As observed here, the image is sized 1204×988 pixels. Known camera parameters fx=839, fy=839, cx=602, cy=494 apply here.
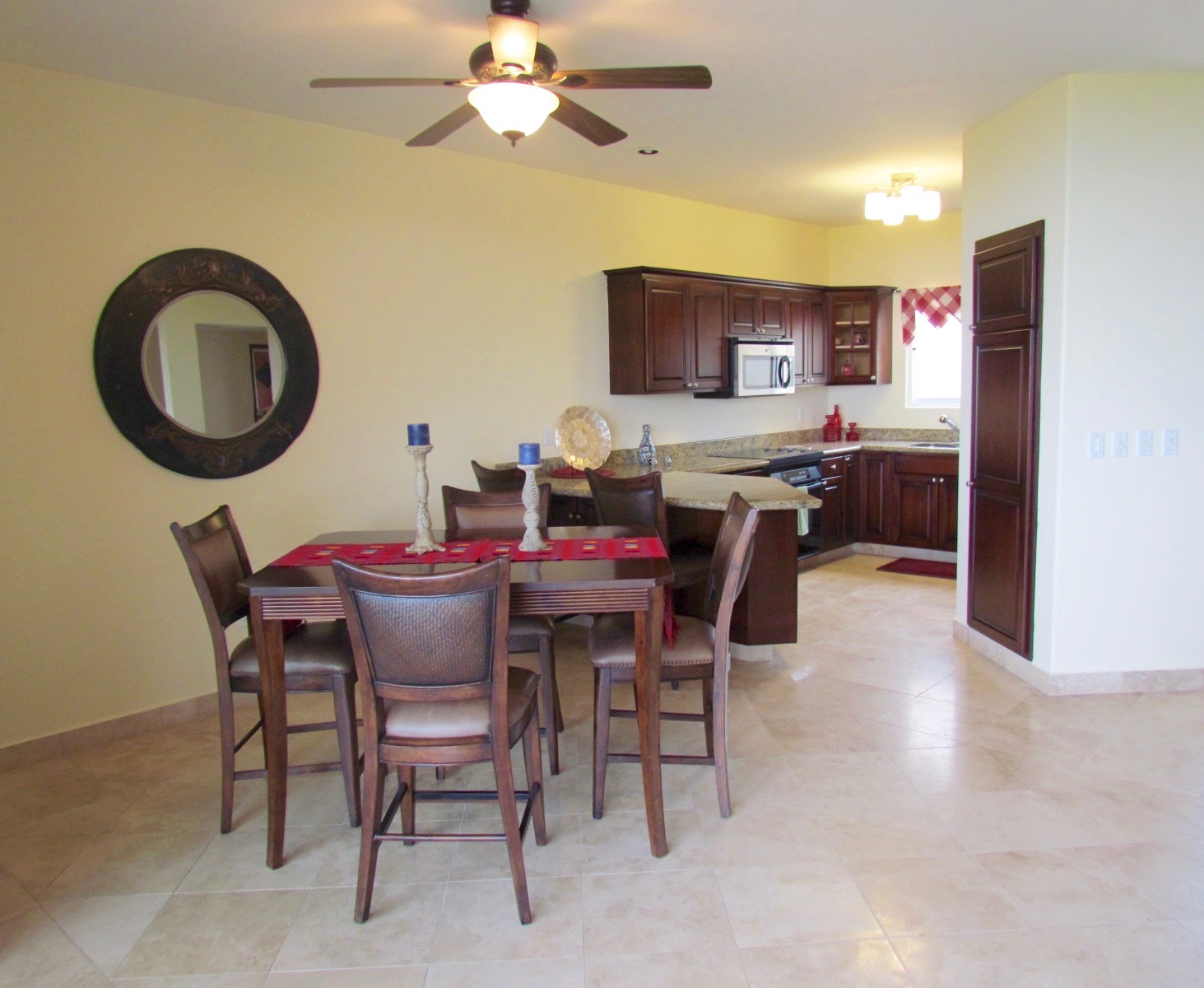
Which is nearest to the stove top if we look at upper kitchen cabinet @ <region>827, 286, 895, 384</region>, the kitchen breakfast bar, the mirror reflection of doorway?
upper kitchen cabinet @ <region>827, 286, 895, 384</region>

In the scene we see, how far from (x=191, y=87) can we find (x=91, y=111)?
374 mm

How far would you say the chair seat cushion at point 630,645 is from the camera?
2.57m

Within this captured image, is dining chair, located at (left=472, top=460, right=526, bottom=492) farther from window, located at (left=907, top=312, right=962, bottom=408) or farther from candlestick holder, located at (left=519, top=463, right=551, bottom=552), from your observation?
window, located at (left=907, top=312, right=962, bottom=408)

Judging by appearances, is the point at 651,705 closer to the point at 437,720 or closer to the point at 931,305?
the point at 437,720

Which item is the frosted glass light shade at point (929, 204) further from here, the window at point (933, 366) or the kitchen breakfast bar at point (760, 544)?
the kitchen breakfast bar at point (760, 544)

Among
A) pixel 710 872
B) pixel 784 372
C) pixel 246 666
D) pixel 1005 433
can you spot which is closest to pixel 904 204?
pixel 784 372

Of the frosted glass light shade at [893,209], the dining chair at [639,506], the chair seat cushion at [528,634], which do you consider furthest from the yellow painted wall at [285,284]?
the frosted glass light shade at [893,209]

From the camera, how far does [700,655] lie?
8.77 ft

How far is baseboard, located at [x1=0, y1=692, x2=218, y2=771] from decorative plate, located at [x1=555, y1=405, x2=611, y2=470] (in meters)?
2.25

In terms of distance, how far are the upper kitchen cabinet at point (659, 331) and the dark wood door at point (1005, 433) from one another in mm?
1775

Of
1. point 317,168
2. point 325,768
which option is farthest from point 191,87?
point 325,768

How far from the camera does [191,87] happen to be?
3.29 meters

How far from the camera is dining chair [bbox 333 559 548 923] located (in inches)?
78.8

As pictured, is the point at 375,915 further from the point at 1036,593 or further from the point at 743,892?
the point at 1036,593
